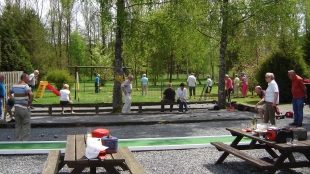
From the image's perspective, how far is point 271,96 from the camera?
10.2m

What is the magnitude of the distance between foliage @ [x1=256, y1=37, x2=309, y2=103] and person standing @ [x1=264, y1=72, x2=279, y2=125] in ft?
38.4

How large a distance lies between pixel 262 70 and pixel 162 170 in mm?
17038

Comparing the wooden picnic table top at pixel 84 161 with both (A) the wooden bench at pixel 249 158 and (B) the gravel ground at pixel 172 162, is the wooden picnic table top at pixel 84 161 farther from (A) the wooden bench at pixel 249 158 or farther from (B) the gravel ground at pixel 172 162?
(A) the wooden bench at pixel 249 158

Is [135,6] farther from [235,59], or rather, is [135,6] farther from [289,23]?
[235,59]

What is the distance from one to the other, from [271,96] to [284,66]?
41.5 ft

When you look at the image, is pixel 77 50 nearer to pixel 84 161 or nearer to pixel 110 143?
pixel 110 143

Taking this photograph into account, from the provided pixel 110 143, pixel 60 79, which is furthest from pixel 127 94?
pixel 60 79

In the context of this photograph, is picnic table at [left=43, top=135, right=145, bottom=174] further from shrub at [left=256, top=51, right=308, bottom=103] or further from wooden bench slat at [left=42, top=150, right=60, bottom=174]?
shrub at [left=256, top=51, right=308, bottom=103]

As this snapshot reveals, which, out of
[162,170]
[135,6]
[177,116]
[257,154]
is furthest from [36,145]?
[135,6]

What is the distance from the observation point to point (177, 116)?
15.3 m

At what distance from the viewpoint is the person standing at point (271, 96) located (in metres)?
10.1

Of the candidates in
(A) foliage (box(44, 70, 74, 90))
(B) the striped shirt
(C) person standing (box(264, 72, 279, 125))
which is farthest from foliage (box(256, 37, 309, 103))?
(A) foliage (box(44, 70, 74, 90))

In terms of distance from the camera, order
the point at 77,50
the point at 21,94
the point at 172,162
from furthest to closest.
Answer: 1. the point at 77,50
2. the point at 21,94
3. the point at 172,162

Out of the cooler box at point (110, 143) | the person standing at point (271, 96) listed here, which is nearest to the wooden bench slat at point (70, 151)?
the cooler box at point (110, 143)
